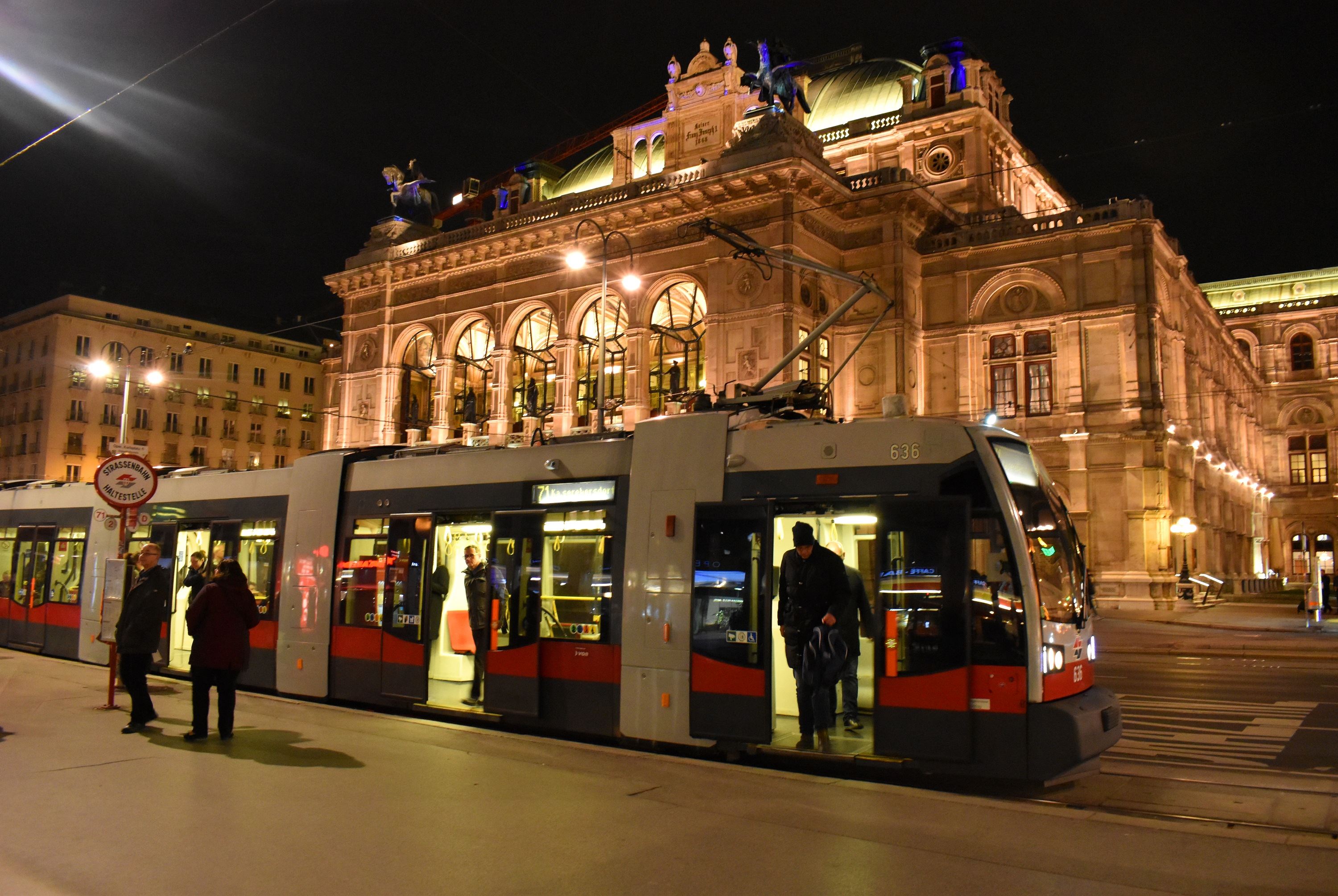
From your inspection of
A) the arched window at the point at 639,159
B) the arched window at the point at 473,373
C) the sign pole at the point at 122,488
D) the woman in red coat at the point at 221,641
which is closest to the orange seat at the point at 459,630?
the woman in red coat at the point at 221,641

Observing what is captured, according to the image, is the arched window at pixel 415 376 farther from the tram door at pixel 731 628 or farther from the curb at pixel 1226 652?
the tram door at pixel 731 628

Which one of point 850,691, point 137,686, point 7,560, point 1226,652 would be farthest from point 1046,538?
point 7,560

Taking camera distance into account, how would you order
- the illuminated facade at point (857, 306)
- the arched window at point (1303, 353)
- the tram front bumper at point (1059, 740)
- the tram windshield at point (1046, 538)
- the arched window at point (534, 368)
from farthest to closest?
1. the arched window at point (1303, 353)
2. the arched window at point (534, 368)
3. the illuminated facade at point (857, 306)
4. the tram windshield at point (1046, 538)
5. the tram front bumper at point (1059, 740)

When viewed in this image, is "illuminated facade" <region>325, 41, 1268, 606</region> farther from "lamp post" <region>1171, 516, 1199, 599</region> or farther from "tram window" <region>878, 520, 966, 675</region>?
"tram window" <region>878, 520, 966, 675</region>

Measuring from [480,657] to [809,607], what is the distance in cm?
410

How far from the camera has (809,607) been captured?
8445mm

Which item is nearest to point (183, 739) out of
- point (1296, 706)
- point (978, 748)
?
point (978, 748)

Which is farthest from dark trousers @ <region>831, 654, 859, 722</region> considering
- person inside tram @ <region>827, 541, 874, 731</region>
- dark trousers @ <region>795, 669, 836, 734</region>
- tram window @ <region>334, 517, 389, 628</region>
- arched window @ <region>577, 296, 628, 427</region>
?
arched window @ <region>577, 296, 628, 427</region>

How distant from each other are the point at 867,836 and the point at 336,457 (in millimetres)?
8752

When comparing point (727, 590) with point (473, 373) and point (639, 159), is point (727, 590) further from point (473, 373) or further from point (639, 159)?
point (639, 159)

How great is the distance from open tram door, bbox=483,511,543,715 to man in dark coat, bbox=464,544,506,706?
0.08m

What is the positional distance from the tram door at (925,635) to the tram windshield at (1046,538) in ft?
1.72

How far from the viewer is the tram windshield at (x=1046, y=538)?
26.1ft

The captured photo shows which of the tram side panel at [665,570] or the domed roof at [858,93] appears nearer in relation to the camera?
the tram side panel at [665,570]
